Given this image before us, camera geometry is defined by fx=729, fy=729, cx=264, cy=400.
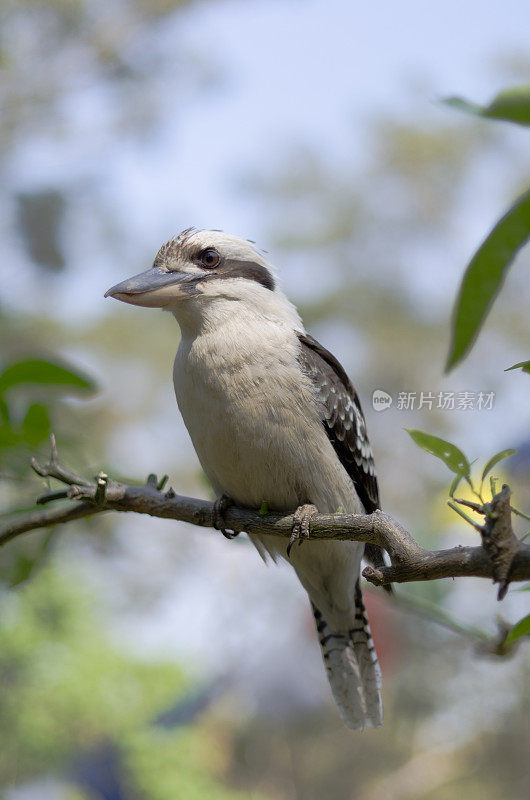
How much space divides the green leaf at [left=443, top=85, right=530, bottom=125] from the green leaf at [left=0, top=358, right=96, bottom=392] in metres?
0.67

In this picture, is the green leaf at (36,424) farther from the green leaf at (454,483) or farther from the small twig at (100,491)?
the green leaf at (454,483)

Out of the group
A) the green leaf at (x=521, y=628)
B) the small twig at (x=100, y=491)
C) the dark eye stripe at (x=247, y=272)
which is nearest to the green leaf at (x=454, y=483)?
the green leaf at (x=521, y=628)

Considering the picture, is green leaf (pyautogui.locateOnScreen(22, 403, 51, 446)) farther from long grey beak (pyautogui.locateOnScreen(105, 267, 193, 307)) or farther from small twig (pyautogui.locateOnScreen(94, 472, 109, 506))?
long grey beak (pyautogui.locateOnScreen(105, 267, 193, 307))

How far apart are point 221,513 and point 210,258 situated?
2.67ft

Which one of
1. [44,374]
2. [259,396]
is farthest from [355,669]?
[44,374]

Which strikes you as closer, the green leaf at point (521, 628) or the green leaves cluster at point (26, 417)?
the green leaf at point (521, 628)

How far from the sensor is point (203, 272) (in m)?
2.20

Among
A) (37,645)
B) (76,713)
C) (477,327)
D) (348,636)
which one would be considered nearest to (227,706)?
(76,713)

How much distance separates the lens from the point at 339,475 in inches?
84.7

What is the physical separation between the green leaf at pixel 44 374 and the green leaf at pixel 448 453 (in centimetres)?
50

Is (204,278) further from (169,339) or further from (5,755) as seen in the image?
(169,339)

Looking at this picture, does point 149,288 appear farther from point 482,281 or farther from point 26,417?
point 482,281

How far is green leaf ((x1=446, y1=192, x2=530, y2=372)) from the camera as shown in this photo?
619 millimetres

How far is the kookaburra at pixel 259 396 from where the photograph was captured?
1.98 meters
